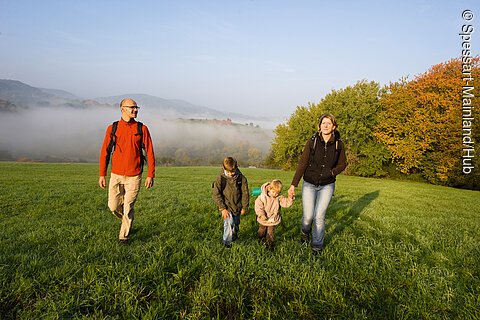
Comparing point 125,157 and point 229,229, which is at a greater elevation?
point 125,157

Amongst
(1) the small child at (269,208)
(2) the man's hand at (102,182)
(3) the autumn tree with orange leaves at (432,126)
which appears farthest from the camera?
(3) the autumn tree with orange leaves at (432,126)

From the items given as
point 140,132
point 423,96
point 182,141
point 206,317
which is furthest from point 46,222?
point 182,141

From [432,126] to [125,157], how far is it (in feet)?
107

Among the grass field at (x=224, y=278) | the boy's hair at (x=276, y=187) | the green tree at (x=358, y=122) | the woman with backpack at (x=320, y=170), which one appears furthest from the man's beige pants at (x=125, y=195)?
the green tree at (x=358, y=122)

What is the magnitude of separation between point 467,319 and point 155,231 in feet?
19.8

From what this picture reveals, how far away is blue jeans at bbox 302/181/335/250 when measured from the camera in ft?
17.4

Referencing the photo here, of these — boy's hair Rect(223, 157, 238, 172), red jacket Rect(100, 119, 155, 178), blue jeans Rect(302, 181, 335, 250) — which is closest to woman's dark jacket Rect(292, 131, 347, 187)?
blue jeans Rect(302, 181, 335, 250)

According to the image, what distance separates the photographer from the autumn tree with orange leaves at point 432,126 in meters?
27.6

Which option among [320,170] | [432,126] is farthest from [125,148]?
[432,126]

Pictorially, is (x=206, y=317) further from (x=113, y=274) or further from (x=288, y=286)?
(x=113, y=274)

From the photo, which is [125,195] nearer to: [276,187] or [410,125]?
[276,187]

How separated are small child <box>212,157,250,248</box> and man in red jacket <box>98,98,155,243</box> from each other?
154 centimetres

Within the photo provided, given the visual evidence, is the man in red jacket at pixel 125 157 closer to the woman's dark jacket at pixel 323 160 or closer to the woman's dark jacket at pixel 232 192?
the woman's dark jacket at pixel 232 192

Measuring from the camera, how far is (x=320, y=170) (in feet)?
18.1
